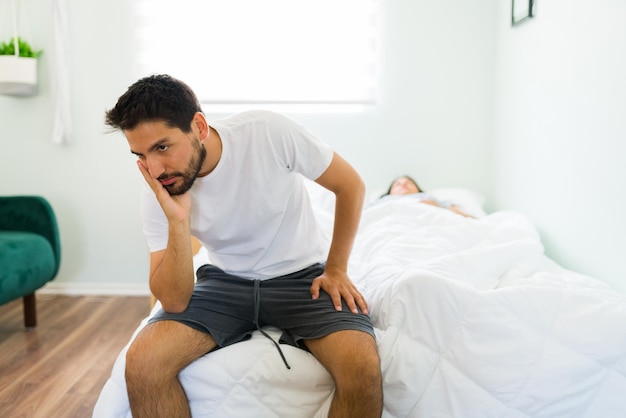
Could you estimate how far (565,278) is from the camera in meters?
1.60

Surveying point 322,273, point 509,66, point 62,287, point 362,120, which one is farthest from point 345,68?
point 62,287

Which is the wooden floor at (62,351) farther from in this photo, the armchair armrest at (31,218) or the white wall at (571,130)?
the white wall at (571,130)

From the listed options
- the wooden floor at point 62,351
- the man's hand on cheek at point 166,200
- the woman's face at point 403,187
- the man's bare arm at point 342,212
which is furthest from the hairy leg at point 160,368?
the woman's face at point 403,187

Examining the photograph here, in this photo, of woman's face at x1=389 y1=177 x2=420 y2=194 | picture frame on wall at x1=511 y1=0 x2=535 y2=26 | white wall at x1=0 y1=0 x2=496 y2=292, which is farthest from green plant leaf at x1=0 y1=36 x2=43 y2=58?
picture frame on wall at x1=511 y1=0 x2=535 y2=26

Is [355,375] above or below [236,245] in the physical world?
below

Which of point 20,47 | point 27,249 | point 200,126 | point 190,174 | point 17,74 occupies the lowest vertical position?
point 27,249

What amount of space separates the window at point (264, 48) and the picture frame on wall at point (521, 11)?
0.70m

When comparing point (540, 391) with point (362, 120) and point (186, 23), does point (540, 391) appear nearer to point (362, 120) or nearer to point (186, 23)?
point (362, 120)

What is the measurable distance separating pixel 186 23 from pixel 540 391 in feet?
8.30

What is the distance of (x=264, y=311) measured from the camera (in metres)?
1.45

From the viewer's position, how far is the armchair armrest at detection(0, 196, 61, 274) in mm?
2686

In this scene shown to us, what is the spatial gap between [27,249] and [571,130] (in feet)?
7.37

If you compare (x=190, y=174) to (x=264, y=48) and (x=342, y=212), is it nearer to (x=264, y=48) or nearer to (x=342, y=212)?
(x=342, y=212)

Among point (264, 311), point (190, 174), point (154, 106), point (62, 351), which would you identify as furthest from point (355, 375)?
point (62, 351)
